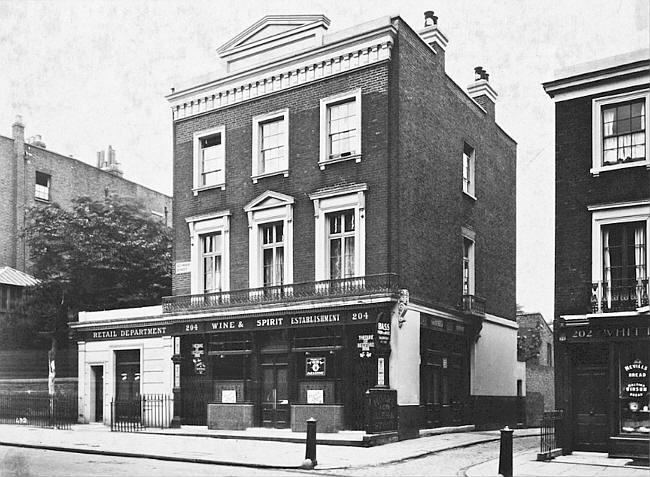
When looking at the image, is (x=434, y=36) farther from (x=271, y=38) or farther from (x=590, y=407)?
(x=590, y=407)

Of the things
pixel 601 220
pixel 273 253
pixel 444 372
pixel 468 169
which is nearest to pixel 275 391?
pixel 273 253

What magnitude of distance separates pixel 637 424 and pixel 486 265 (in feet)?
39.6

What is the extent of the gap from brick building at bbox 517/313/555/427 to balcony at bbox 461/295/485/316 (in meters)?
7.26

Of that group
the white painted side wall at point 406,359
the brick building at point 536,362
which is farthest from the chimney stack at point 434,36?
the brick building at point 536,362

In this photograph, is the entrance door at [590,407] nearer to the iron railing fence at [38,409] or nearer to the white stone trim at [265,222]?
the white stone trim at [265,222]

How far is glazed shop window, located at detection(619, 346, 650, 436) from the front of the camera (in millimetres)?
18297

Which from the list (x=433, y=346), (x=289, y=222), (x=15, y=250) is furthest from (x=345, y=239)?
(x=15, y=250)

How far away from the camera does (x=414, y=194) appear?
24.4m

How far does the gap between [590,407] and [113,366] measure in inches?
683

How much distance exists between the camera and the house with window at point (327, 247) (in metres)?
23.5

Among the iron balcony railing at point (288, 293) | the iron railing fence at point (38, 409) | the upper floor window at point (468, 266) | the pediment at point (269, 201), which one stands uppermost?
the pediment at point (269, 201)

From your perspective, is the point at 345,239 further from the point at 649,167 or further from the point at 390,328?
the point at 649,167

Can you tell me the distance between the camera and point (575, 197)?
64.7 feet

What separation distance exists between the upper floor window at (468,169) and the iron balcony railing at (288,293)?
6.94 metres
